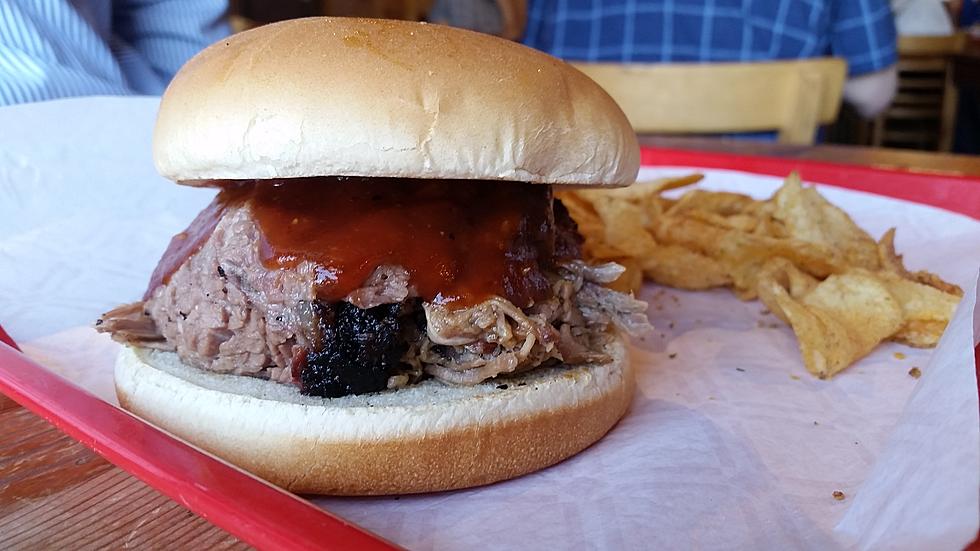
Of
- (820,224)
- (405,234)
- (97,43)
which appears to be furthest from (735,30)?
(405,234)

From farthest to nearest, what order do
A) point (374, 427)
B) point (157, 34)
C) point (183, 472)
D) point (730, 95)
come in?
1. point (730, 95)
2. point (157, 34)
3. point (374, 427)
4. point (183, 472)

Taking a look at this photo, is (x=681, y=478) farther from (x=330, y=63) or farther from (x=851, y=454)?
(x=330, y=63)

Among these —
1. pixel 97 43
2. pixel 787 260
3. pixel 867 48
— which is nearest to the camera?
pixel 787 260

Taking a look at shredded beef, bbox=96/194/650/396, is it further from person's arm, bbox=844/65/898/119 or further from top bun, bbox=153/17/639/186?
person's arm, bbox=844/65/898/119

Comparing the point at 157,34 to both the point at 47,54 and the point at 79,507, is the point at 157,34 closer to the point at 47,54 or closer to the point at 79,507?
the point at 47,54

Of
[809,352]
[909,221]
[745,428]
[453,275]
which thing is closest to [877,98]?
[909,221]

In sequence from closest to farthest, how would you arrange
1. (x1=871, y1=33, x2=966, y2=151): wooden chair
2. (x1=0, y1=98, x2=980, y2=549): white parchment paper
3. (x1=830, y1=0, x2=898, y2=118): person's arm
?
(x1=0, y1=98, x2=980, y2=549): white parchment paper → (x1=830, y1=0, x2=898, y2=118): person's arm → (x1=871, y1=33, x2=966, y2=151): wooden chair

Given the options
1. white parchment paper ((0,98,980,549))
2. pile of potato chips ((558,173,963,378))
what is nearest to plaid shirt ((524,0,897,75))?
white parchment paper ((0,98,980,549))
